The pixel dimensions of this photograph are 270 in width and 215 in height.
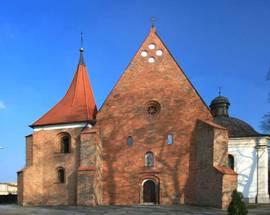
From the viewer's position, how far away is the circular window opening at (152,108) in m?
28.6

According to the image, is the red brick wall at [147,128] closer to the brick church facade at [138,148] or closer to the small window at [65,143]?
the brick church facade at [138,148]

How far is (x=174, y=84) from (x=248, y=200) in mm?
10108

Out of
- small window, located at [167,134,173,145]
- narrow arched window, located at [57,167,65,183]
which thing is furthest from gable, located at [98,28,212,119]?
narrow arched window, located at [57,167,65,183]

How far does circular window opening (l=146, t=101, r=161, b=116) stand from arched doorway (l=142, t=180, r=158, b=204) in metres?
4.65

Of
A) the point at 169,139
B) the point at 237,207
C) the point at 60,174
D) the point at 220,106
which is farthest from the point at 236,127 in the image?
the point at 237,207

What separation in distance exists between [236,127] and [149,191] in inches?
401

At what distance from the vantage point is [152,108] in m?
28.8

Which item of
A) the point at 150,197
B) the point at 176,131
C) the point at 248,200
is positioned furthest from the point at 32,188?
the point at 248,200

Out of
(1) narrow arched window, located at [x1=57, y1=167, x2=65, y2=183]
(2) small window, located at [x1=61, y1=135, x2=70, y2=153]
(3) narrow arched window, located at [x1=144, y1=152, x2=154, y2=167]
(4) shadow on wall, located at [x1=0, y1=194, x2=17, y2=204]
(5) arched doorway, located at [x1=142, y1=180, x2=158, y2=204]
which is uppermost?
(2) small window, located at [x1=61, y1=135, x2=70, y2=153]

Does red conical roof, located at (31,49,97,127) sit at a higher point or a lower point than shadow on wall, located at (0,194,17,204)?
higher

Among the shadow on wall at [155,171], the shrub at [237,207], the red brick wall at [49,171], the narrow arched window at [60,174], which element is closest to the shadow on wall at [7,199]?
the red brick wall at [49,171]

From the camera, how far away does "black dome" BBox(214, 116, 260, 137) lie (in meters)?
32.3

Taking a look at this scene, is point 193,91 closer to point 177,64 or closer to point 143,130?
point 177,64

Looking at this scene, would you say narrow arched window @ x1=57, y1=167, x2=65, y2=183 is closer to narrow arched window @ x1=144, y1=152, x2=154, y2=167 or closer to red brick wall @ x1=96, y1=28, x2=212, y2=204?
red brick wall @ x1=96, y1=28, x2=212, y2=204
